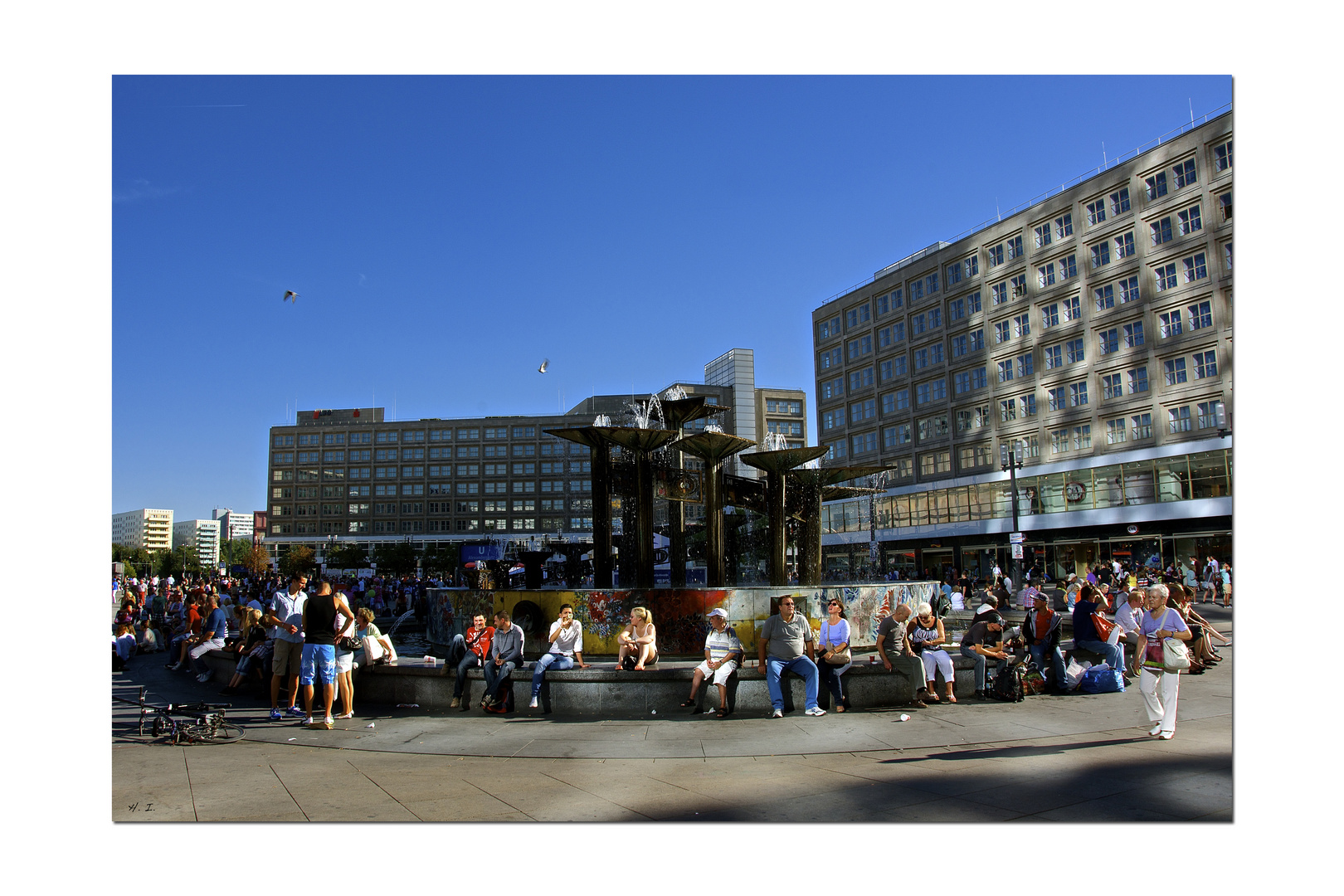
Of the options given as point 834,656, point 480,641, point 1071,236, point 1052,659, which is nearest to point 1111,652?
point 1052,659

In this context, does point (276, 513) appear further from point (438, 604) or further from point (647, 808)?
point (647, 808)

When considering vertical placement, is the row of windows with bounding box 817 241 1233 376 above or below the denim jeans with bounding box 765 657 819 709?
above

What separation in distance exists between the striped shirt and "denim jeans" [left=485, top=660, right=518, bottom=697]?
2339 mm

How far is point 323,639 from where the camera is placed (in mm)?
9289

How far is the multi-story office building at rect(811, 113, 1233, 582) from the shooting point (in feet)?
128

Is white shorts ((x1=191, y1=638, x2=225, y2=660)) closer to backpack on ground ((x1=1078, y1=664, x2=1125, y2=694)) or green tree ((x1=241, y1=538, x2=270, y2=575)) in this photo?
backpack on ground ((x1=1078, y1=664, x2=1125, y2=694))

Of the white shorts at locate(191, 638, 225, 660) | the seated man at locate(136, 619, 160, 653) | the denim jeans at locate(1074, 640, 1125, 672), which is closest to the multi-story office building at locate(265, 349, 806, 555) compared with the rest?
the seated man at locate(136, 619, 160, 653)

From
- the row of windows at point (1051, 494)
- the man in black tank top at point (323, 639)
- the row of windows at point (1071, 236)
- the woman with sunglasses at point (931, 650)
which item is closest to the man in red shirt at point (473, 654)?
the man in black tank top at point (323, 639)

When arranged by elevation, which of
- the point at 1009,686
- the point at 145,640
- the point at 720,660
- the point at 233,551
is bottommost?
the point at 233,551

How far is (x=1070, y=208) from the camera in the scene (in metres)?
46.2

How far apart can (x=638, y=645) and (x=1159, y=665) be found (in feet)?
18.0

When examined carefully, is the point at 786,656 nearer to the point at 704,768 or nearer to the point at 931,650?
the point at 931,650

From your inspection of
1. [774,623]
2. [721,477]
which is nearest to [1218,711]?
[774,623]

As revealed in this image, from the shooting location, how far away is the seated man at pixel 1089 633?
11422mm
